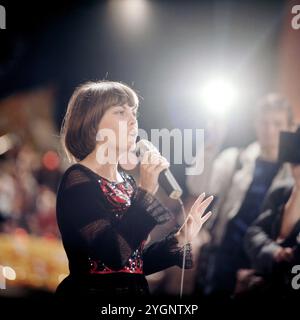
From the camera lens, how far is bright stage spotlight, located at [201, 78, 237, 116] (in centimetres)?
198

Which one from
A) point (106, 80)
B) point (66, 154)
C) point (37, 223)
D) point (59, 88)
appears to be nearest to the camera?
point (66, 154)

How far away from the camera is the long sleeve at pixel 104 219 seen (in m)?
1.35

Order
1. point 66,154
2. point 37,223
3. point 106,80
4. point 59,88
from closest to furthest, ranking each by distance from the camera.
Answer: point 66,154, point 106,80, point 59,88, point 37,223

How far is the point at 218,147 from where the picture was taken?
6.50 ft

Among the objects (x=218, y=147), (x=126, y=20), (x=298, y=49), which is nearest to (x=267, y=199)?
(x=218, y=147)

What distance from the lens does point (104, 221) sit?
4.49 feet

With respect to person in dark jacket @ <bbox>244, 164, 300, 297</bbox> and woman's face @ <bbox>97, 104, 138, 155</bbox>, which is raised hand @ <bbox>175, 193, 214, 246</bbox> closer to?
woman's face @ <bbox>97, 104, 138, 155</bbox>

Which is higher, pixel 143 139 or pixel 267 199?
pixel 143 139

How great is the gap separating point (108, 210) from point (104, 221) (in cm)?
5

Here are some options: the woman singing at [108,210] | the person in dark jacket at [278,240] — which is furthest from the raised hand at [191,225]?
the person in dark jacket at [278,240]

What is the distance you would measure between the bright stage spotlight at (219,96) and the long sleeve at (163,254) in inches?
25.4

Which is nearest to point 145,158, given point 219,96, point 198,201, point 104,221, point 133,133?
point 133,133

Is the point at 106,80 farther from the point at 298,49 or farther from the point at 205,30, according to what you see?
the point at 298,49

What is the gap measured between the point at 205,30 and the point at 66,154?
821mm
